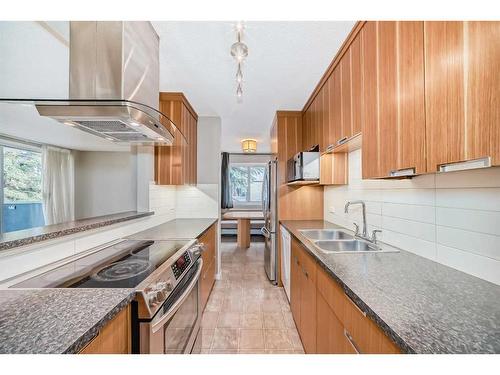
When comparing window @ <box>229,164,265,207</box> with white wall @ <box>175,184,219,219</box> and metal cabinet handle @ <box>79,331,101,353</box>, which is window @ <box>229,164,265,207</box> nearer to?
white wall @ <box>175,184,219,219</box>

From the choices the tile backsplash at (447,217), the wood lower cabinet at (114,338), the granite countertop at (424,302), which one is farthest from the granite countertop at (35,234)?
the tile backsplash at (447,217)

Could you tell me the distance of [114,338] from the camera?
2.51ft

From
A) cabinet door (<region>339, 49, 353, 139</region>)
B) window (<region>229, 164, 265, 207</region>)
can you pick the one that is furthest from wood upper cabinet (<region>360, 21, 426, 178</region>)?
window (<region>229, 164, 265, 207</region>)

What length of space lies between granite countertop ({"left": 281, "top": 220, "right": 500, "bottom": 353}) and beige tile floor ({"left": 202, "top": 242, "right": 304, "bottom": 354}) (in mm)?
1200

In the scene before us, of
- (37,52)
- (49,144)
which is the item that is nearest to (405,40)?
(37,52)

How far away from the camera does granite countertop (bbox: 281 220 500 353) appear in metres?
0.57

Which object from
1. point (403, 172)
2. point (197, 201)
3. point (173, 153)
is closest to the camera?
point (403, 172)

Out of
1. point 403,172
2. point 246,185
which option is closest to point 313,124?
point 403,172

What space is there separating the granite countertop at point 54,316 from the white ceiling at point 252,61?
1.64 m

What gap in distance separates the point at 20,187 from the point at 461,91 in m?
3.68

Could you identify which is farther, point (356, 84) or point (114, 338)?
point (356, 84)

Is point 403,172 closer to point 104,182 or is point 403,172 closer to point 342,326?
point 342,326

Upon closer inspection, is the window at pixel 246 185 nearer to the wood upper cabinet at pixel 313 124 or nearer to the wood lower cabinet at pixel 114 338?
the wood upper cabinet at pixel 313 124
